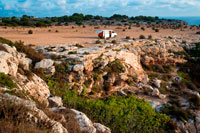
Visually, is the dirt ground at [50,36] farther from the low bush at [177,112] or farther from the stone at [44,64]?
the low bush at [177,112]

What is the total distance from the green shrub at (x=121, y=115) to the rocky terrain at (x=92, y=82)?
126 mm

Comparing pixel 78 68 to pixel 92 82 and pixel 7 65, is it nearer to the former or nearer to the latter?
pixel 92 82

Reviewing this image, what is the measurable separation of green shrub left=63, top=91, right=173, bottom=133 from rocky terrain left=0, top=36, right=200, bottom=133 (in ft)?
0.41

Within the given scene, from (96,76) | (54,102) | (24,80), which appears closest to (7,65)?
(24,80)

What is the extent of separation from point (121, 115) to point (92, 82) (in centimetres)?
290

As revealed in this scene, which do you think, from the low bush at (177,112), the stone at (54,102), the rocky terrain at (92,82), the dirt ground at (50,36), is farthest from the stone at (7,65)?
the dirt ground at (50,36)

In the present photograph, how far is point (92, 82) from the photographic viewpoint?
9.20m

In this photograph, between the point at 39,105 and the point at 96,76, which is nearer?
the point at 39,105

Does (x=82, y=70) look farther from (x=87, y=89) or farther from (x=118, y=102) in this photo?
(x=118, y=102)

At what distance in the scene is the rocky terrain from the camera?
4.83 meters

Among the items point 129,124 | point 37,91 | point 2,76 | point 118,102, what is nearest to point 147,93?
point 118,102

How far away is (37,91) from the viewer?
19.9 feet

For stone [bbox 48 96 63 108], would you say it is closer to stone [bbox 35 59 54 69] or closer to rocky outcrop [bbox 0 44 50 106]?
rocky outcrop [bbox 0 44 50 106]

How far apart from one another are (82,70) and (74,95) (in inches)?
73.8
